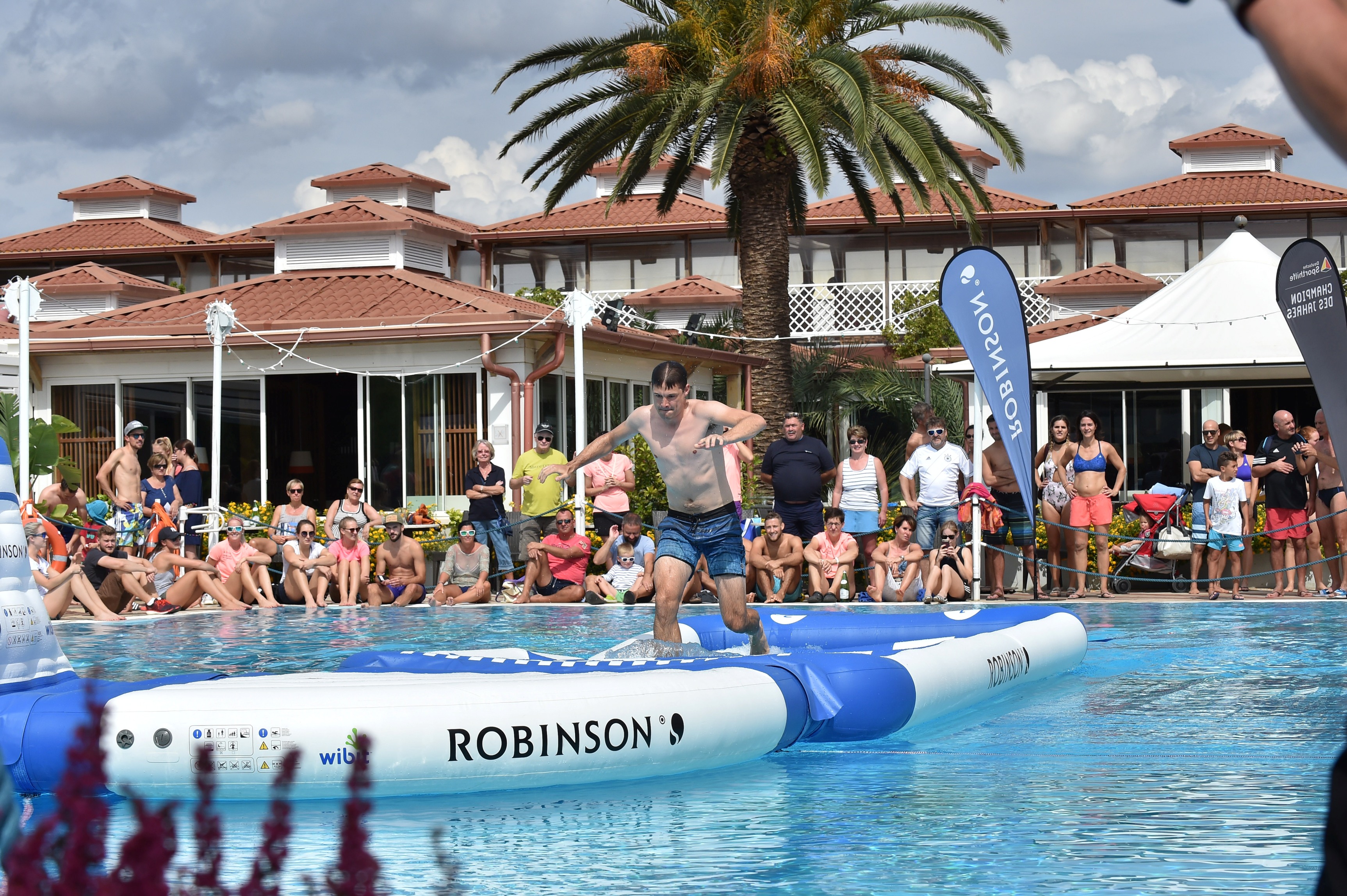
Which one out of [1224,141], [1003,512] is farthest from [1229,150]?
[1003,512]

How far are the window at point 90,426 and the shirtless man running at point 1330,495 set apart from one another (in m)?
16.0

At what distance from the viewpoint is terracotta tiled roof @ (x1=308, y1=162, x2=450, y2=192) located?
35.8 metres

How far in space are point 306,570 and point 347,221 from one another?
1098 centimetres

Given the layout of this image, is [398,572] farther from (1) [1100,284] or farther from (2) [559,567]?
(1) [1100,284]

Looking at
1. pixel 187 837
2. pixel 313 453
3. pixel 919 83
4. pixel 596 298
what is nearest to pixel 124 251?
pixel 596 298

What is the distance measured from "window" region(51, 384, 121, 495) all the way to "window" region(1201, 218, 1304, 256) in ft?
82.1

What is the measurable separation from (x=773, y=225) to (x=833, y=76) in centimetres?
257

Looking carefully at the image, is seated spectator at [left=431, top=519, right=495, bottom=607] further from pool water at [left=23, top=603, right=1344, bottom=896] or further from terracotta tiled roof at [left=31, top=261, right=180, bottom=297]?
terracotta tiled roof at [left=31, top=261, right=180, bottom=297]

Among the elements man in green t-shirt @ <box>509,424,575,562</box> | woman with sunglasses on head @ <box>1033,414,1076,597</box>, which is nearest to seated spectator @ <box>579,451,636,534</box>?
man in green t-shirt @ <box>509,424,575,562</box>

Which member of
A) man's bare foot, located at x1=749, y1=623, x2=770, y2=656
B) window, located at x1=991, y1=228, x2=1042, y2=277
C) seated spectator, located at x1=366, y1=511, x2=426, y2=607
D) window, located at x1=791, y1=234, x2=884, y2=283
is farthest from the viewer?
window, located at x1=791, y1=234, x2=884, y2=283

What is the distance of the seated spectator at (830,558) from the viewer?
14.5 metres

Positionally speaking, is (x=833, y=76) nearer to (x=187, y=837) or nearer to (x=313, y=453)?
(x=313, y=453)

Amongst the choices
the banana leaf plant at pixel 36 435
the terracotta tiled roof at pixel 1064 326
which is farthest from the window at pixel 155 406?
the terracotta tiled roof at pixel 1064 326

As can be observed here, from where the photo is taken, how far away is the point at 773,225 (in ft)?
64.0
